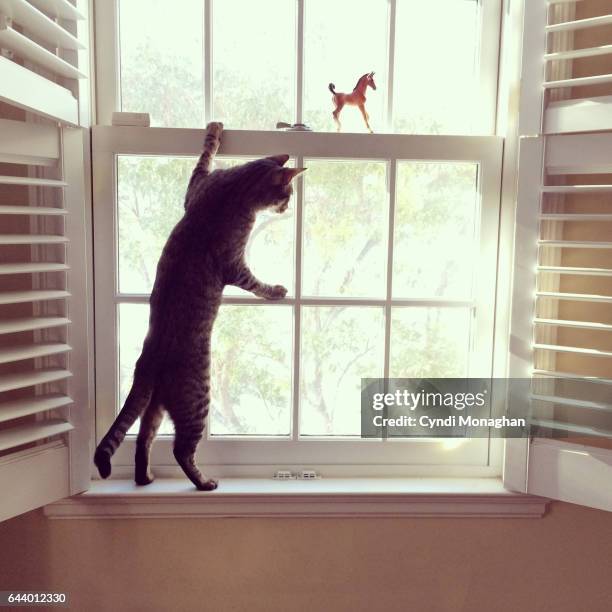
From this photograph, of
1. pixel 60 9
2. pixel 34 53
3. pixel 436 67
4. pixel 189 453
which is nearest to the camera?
pixel 34 53

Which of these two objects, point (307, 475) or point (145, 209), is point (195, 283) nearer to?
point (145, 209)

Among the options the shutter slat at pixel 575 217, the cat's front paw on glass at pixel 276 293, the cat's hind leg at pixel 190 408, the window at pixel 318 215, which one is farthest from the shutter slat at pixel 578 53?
the cat's hind leg at pixel 190 408

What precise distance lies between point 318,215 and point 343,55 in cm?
40

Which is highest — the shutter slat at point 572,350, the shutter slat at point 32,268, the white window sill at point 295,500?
the shutter slat at point 32,268

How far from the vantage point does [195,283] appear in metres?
1.14

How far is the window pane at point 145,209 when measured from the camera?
50.1 inches

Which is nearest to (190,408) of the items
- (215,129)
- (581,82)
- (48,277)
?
(48,277)

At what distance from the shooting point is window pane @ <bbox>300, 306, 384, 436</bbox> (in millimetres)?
1330

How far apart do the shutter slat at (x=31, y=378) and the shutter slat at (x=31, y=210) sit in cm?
34

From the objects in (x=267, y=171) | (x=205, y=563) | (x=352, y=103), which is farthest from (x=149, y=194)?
(x=205, y=563)

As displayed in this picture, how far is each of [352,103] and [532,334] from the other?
2.29ft

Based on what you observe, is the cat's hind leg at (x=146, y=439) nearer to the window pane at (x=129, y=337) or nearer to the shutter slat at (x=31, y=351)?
the window pane at (x=129, y=337)

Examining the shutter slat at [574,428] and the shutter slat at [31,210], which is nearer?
the shutter slat at [31,210]

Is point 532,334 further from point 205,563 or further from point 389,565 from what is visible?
point 205,563
